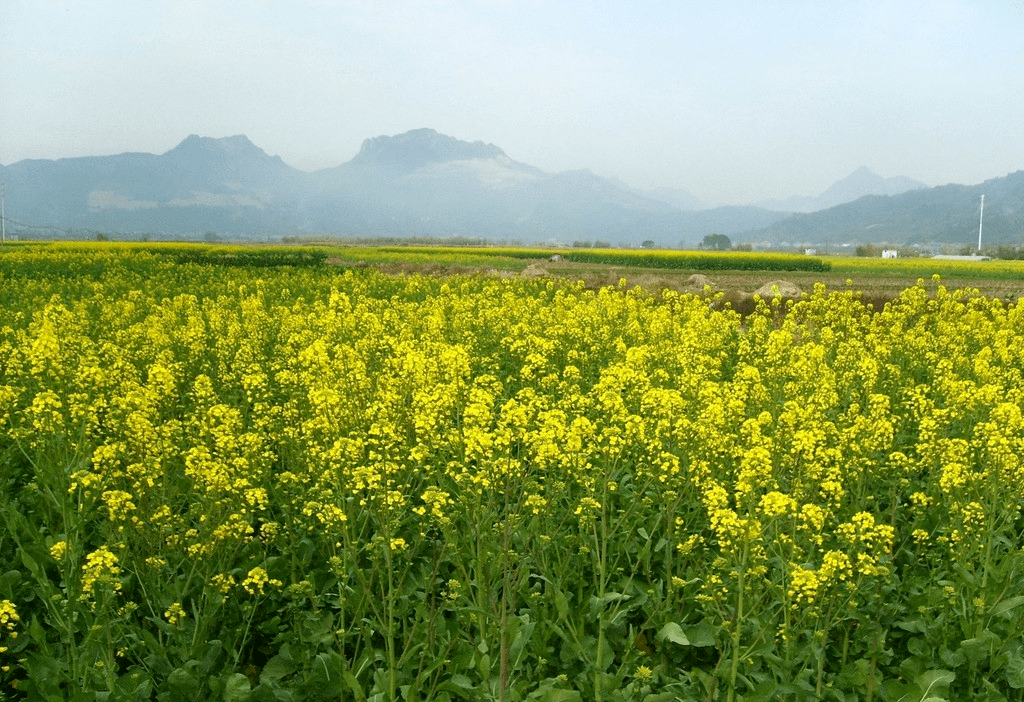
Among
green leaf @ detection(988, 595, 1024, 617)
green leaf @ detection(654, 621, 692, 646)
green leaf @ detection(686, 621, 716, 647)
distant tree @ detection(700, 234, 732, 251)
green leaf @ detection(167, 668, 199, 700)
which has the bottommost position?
green leaf @ detection(167, 668, 199, 700)

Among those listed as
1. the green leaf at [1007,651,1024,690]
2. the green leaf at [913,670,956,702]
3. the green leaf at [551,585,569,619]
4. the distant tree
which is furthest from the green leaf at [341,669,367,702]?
the distant tree

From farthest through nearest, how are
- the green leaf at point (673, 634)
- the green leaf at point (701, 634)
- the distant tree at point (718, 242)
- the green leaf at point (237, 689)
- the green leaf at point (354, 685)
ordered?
the distant tree at point (718, 242), the green leaf at point (701, 634), the green leaf at point (673, 634), the green leaf at point (237, 689), the green leaf at point (354, 685)

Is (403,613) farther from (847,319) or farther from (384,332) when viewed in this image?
(847,319)

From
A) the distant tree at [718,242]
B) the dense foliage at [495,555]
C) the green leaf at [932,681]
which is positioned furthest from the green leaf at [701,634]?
the distant tree at [718,242]

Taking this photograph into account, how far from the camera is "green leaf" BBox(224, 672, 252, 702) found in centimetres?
388

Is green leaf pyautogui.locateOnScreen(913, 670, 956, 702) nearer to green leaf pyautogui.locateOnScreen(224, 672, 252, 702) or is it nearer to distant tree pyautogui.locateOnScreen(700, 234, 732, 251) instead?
green leaf pyautogui.locateOnScreen(224, 672, 252, 702)

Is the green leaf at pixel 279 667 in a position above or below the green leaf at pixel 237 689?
below

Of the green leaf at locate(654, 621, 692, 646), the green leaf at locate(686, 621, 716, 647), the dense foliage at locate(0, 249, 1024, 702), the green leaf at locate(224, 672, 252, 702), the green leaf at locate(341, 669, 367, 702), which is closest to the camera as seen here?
the green leaf at locate(341, 669, 367, 702)

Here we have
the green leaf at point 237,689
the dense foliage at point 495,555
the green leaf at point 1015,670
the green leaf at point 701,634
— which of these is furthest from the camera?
the green leaf at point 701,634

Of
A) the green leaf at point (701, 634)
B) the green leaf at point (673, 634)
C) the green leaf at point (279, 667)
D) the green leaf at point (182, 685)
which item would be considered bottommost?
the green leaf at point (279, 667)

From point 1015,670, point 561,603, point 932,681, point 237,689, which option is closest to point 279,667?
point 237,689

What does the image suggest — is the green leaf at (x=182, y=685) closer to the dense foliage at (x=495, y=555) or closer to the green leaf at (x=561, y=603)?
the dense foliage at (x=495, y=555)

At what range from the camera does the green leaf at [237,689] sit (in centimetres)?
388

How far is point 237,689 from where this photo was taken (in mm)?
3885
